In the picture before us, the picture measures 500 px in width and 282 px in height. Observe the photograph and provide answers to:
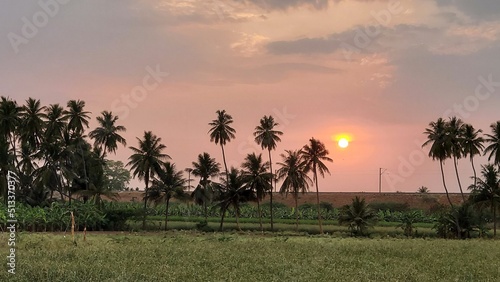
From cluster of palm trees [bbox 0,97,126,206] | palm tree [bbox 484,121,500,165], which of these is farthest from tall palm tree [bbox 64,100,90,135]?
palm tree [bbox 484,121,500,165]

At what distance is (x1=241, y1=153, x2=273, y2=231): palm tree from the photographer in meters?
71.1

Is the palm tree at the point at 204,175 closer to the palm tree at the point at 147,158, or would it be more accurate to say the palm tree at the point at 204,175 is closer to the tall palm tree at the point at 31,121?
the palm tree at the point at 147,158

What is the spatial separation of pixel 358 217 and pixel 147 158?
30.6 metres

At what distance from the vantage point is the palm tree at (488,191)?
63503 mm

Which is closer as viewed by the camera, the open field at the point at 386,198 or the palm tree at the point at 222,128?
the palm tree at the point at 222,128

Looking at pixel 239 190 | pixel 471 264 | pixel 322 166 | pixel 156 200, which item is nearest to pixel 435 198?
pixel 322 166

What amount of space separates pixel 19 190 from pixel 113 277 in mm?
63755

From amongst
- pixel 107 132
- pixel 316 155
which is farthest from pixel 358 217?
pixel 107 132

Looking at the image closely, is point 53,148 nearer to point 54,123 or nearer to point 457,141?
point 54,123

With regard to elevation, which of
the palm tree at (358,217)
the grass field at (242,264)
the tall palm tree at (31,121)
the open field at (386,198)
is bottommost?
the grass field at (242,264)

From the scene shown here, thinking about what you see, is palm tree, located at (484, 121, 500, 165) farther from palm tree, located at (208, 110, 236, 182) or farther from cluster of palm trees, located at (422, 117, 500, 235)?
palm tree, located at (208, 110, 236, 182)

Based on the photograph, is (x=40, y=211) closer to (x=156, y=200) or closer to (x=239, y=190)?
(x=156, y=200)

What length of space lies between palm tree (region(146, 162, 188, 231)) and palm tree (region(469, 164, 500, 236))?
3958 cm

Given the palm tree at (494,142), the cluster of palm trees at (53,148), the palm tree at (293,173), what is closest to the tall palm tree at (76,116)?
the cluster of palm trees at (53,148)
